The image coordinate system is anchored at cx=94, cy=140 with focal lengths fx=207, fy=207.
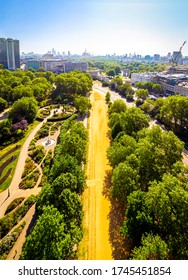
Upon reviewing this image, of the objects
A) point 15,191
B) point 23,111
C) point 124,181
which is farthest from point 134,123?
point 23,111

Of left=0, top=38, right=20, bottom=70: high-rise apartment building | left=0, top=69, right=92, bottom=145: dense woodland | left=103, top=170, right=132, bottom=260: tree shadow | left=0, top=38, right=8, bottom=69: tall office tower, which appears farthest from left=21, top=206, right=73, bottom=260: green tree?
left=0, top=38, right=8, bottom=69: tall office tower

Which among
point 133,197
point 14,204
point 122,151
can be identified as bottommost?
point 14,204

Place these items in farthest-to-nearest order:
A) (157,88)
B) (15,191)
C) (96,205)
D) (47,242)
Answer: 1. (157,88)
2. (15,191)
3. (96,205)
4. (47,242)

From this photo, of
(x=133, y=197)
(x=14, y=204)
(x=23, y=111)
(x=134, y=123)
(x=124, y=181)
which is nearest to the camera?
(x=133, y=197)

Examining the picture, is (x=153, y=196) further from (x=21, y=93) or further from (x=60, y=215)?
(x=21, y=93)

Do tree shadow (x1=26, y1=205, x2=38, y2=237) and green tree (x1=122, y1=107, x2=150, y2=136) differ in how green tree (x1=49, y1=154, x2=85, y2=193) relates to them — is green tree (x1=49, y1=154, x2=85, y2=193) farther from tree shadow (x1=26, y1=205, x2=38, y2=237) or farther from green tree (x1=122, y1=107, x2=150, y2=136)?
green tree (x1=122, y1=107, x2=150, y2=136)

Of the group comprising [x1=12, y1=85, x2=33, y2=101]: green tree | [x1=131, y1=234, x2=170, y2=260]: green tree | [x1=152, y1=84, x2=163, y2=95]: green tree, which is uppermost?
[x1=152, y1=84, x2=163, y2=95]: green tree

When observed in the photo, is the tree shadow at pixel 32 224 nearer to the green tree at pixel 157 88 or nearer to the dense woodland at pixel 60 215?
the dense woodland at pixel 60 215
